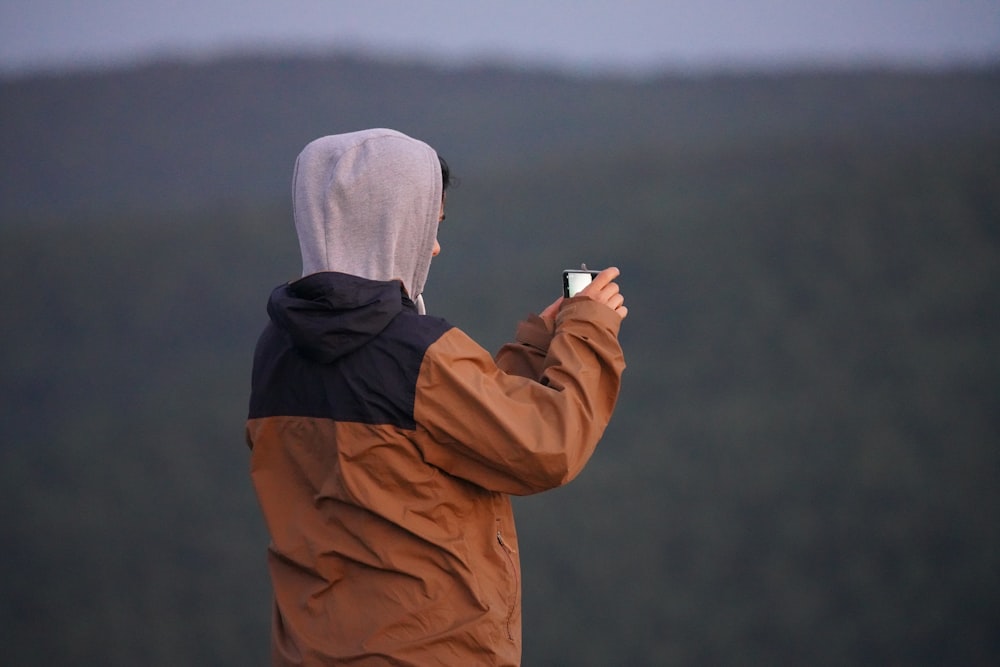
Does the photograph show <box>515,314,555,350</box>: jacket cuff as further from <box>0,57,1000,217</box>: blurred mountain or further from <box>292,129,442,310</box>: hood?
<box>0,57,1000,217</box>: blurred mountain

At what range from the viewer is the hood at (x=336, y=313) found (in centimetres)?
133

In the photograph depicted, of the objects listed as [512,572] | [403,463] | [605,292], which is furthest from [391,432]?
[605,292]

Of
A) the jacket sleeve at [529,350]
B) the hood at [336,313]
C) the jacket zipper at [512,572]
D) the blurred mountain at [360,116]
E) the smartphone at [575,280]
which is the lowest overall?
the jacket zipper at [512,572]

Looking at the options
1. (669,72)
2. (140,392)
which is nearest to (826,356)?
(669,72)

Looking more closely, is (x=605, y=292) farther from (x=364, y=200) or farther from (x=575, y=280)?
(x=364, y=200)

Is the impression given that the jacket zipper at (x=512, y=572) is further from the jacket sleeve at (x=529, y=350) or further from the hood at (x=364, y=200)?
the hood at (x=364, y=200)

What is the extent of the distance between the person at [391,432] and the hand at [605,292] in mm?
23

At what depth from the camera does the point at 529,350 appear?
1508 mm

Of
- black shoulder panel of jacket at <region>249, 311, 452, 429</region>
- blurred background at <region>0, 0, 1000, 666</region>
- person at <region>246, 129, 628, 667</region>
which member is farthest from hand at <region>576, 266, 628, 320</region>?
blurred background at <region>0, 0, 1000, 666</region>

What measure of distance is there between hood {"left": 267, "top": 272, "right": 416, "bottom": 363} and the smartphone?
324mm

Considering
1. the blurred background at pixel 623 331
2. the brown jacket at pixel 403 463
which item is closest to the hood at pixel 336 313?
the brown jacket at pixel 403 463

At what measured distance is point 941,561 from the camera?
4.51 metres

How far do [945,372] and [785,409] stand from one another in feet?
2.36

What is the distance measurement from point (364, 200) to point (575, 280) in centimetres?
36
